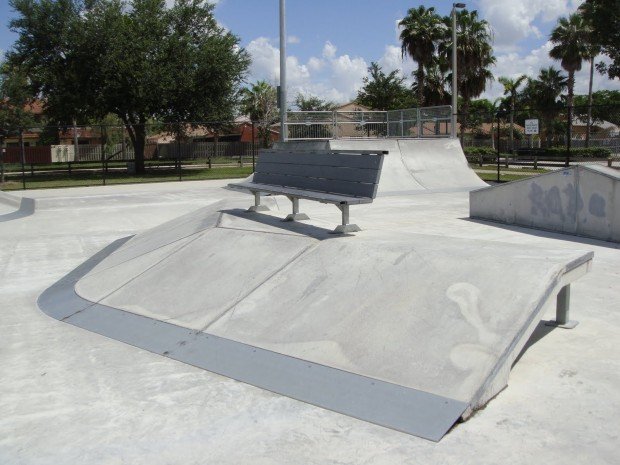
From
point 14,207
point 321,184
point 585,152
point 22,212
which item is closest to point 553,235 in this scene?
point 321,184

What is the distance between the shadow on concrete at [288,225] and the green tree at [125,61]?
71.5ft

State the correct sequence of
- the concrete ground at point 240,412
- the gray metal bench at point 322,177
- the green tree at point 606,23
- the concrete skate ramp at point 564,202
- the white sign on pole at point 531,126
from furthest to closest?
1. the green tree at point 606,23
2. the white sign on pole at point 531,126
3. the concrete skate ramp at point 564,202
4. the gray metal bench at point 322,177
5. the concrete ground at point 240,412

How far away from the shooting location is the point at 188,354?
198 inches

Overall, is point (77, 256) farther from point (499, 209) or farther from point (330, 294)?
point (499, 209)

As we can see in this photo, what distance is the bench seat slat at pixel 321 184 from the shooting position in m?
6.68

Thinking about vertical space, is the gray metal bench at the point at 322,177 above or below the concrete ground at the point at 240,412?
above

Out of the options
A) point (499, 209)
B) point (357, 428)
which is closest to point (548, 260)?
point (357, 428)

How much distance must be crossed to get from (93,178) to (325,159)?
24.2 m

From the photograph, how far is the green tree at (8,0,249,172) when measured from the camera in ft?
95.2

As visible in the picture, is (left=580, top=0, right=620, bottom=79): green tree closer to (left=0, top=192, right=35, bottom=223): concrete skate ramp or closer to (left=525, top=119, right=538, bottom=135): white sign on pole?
(left=525, top=119, right=538, bottom=135): white sign on pole

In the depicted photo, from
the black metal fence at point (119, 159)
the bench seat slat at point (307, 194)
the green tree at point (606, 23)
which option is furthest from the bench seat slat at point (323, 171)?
the green tree at point (606, 23)

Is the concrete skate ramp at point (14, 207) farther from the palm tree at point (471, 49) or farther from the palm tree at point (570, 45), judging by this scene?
the palm tree at point (570, 45)

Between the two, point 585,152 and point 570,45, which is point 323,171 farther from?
point 570,45

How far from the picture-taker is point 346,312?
197 inches
